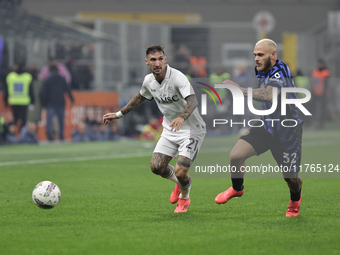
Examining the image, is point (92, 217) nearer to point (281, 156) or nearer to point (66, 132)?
point (281, 156)

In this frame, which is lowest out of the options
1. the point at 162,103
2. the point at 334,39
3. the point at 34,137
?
the point at 34,137

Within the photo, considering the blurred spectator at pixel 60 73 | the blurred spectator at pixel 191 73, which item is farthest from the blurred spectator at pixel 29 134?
the blurred spectator at pixel 191 73

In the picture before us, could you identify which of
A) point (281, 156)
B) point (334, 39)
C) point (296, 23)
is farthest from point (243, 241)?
point (296, 23)

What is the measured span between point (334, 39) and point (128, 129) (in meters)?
10.3

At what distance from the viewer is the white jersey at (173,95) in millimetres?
7281

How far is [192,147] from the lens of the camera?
747cm

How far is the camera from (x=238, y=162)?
7125mm

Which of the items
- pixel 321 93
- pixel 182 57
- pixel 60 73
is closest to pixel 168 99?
pixel 60 73

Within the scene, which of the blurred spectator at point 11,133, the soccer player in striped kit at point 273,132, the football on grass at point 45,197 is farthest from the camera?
the blurred spectator at point 11,133

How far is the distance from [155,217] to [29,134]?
1149 cm

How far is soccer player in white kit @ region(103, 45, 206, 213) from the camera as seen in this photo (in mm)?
7215

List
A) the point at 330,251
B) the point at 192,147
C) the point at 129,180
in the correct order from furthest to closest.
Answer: the point at 129,180, the point at 192,147, the point at 330,251

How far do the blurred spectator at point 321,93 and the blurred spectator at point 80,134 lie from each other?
6.58 meters

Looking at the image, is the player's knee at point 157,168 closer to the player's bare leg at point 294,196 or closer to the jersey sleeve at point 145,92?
the jersey sleeve at point 145,92
